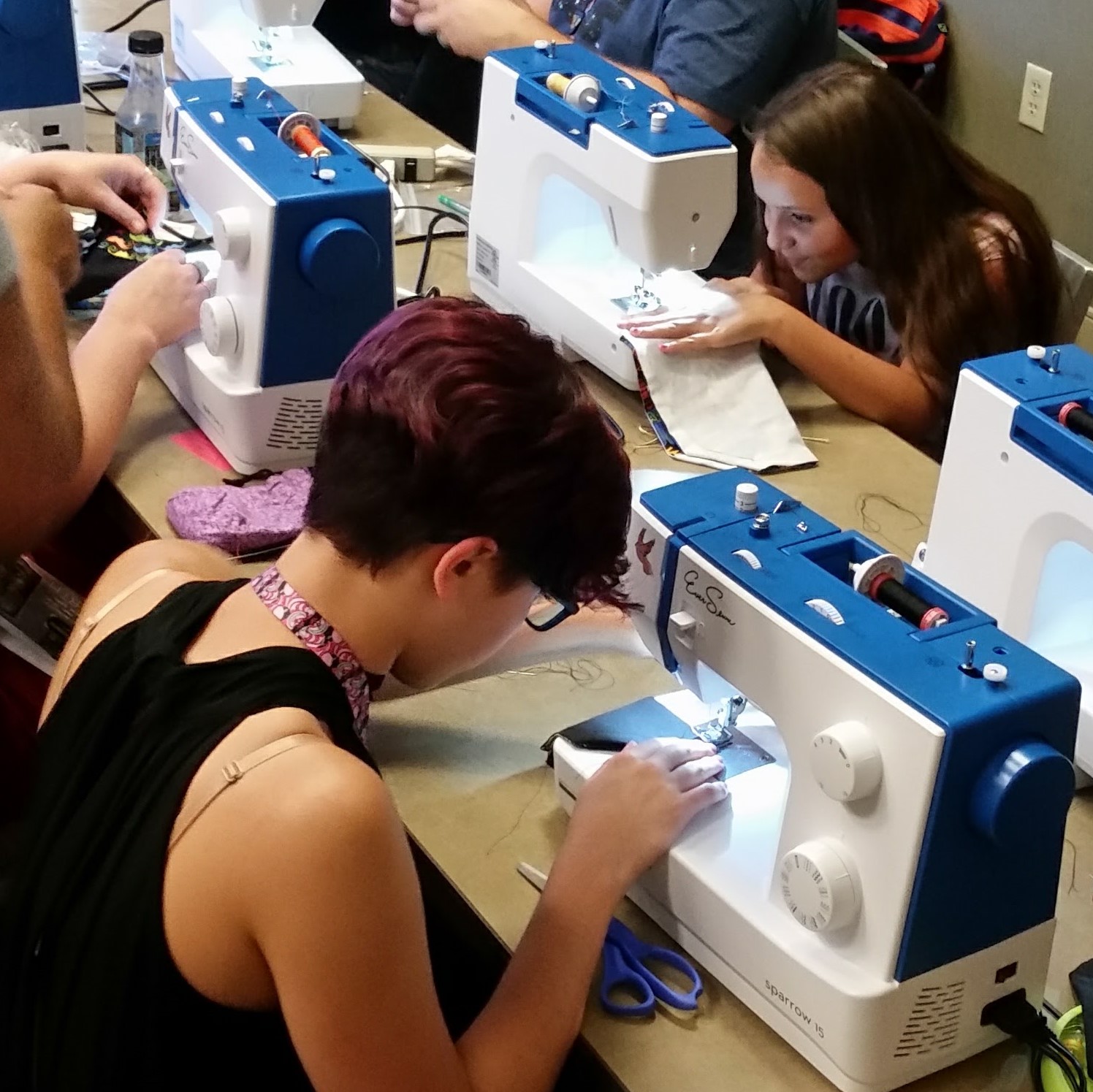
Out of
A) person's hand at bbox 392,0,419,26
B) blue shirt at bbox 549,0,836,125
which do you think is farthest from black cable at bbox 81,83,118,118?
blue shirt at bbox 549,0,836,125

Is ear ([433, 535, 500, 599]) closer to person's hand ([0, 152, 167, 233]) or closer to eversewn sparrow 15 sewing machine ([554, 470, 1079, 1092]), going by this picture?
eversewn sparrow 15 sewing machine ([554, 470, 1079, 1092])

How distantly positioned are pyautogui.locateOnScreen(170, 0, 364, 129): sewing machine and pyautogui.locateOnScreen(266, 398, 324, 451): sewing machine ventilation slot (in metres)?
0.84

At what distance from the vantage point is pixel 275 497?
1.53 meters

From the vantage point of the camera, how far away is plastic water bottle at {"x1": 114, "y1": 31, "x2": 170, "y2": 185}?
2.17 metres

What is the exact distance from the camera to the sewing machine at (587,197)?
1649mm

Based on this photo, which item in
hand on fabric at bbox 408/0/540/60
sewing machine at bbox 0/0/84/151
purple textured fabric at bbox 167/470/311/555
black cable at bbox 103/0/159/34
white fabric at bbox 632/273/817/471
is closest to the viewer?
purple textured fabric at bbox 167/470/311/555

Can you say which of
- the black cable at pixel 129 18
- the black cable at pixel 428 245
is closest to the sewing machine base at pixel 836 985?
the black cable at pixel 428 245

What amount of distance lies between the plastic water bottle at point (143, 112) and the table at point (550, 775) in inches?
21.2

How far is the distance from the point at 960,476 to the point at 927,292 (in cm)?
61

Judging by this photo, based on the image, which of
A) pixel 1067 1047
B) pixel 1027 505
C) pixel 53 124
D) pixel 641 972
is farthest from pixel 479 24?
pixel 1067 1047

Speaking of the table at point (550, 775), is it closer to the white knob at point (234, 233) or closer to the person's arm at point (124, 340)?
the person's arm at point (124, 340)

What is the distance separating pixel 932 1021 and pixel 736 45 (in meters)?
1.73

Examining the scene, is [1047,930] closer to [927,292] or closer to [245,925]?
[245,925]

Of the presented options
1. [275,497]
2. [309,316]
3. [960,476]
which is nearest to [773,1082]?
[960,476]
